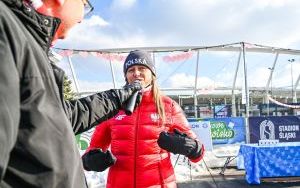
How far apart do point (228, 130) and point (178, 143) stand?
11.3m

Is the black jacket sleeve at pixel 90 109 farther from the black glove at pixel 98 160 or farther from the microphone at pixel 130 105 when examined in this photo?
the black glove at pixel 98 160

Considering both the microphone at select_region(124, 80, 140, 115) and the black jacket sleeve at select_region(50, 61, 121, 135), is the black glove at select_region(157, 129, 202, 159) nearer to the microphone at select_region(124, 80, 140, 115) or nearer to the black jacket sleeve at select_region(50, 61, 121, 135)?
the microphone at select_region(124, 80, 140, 115)

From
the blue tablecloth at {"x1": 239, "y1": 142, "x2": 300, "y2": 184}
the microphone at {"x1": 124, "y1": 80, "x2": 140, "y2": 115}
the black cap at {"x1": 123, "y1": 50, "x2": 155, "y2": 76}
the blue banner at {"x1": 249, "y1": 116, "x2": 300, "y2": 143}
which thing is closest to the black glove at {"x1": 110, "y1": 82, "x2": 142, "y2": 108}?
the microphone at {"x1": 124, "y1": 80, "x2": 140, "y2": 115}

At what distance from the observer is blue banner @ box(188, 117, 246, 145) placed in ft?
45.7

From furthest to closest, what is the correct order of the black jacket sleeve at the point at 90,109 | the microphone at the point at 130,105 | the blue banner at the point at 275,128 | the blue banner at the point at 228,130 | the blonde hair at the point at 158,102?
the blue banner at the point at 228,130 → the blue banner at the point at 275,128 → the blonde hair at the point at 158,102 → the microphone at the point at 130,105 → the black jacket sleeve at the point at 90,109

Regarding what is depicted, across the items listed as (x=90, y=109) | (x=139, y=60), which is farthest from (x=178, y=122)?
(x=90, y=109)

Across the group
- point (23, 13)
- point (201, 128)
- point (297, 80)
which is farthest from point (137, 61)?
point (297, 80)

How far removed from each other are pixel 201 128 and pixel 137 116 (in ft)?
31.1

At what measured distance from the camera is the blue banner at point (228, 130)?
13.9m

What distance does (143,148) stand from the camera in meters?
3.15

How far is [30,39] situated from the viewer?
1.12m

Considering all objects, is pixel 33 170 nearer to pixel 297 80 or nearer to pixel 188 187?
pixel 188 187

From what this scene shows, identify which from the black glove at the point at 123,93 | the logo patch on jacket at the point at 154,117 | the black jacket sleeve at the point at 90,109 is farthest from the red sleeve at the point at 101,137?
the black jacket sleeve at the point at 90,109

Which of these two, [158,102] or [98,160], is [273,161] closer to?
[158,102]
